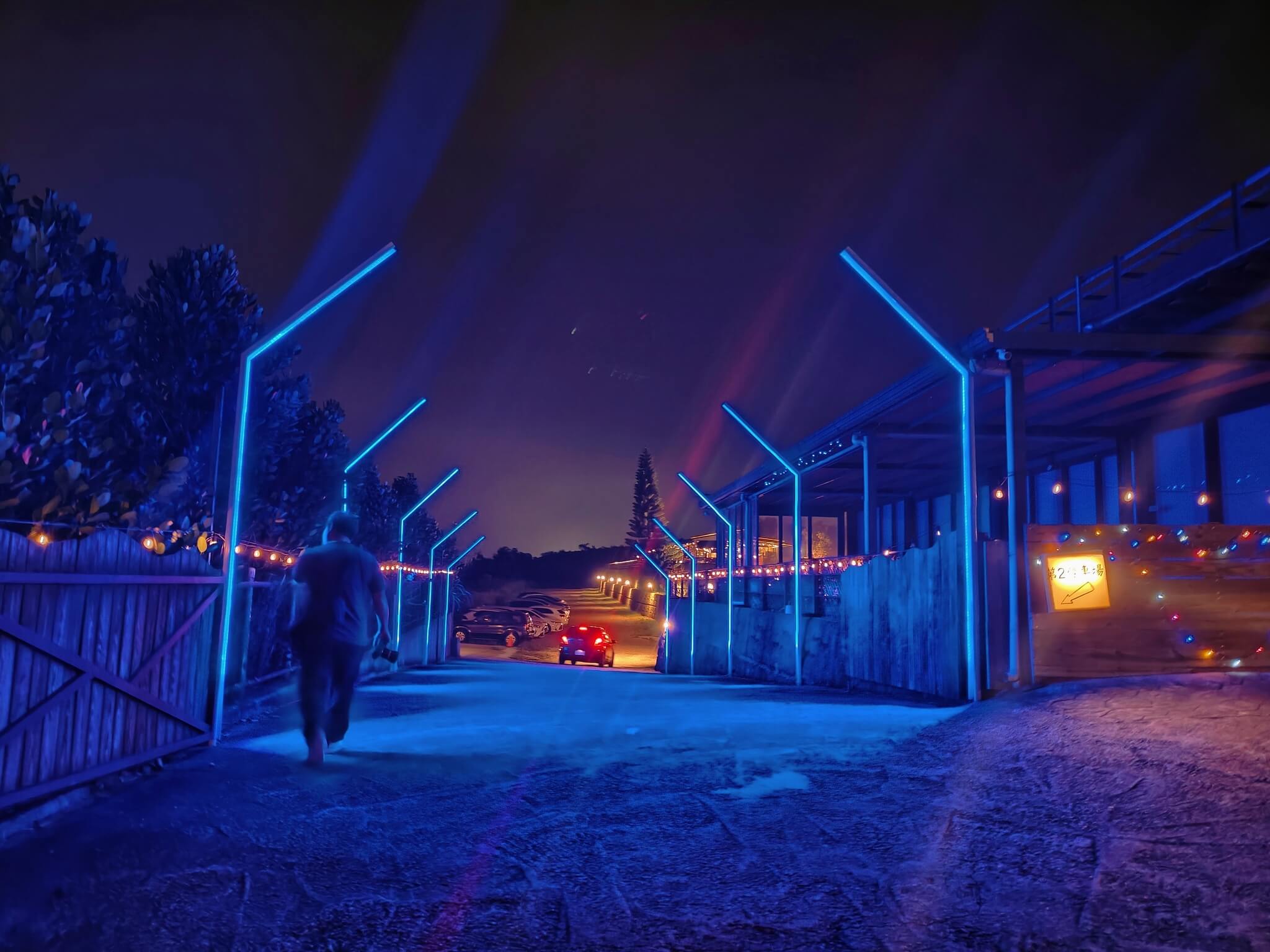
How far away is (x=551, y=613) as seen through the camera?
186ft

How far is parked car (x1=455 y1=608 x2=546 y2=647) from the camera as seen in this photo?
1957 inches

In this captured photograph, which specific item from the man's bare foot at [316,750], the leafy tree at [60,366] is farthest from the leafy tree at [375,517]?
the man's bare foot at [316,750]

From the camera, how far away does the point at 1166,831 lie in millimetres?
4434

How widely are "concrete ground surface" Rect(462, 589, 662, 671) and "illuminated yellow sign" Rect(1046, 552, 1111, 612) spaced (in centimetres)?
3041

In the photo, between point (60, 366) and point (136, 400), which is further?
point (136, 400)

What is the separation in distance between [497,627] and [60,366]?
132ft

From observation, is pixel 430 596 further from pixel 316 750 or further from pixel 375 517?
pixel 316 750

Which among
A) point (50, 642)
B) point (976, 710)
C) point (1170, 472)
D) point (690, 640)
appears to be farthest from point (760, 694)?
point (690, 640)

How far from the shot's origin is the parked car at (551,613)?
5444 cm

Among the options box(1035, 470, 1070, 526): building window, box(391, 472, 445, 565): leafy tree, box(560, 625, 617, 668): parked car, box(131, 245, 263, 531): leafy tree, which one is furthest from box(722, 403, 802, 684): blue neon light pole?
box(391, 472, 445, 565): leafy tree

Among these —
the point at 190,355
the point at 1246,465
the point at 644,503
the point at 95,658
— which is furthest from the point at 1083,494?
the point at 644,503

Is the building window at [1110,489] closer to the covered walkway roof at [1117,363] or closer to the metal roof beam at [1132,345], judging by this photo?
the covered walkway roof at [1117,363]

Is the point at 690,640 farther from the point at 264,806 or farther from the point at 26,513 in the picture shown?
the point at 264,806

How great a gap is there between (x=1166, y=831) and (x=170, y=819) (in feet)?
16.9
